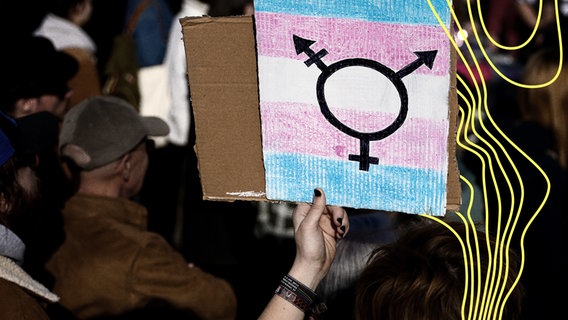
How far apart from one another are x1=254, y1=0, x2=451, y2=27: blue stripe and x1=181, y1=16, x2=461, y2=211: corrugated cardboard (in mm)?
95

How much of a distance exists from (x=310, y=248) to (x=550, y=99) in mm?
1985

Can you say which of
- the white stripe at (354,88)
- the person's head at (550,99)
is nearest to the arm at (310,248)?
the white stripe at (354,88)

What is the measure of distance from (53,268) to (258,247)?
151 cm

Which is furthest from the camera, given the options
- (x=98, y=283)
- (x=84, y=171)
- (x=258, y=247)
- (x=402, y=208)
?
(x=258, y=247)

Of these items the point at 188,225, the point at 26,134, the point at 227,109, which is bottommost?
the point at 188,225

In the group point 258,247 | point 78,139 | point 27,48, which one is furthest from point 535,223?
point 27,48

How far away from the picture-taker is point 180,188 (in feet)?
16.3

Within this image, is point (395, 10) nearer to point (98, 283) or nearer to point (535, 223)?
point (98, 283)

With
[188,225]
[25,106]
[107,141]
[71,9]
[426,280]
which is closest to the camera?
[426,280]

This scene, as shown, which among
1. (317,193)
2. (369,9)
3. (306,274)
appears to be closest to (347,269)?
(306,274)

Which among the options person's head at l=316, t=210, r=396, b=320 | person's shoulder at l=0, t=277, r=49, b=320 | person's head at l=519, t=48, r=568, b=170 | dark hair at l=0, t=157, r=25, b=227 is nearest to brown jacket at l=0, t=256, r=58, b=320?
person's shoulder at l=0, t=277, r=49, b=320

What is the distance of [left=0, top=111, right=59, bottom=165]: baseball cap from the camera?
7.26ft

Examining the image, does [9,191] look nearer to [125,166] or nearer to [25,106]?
[125,166]

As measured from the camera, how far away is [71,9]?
15.2 feet
